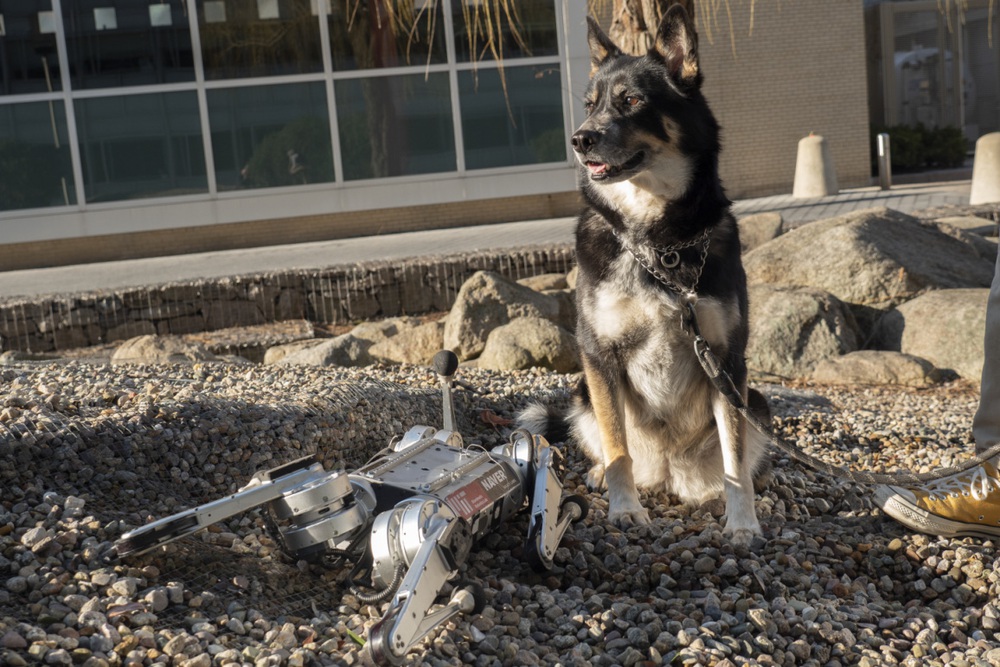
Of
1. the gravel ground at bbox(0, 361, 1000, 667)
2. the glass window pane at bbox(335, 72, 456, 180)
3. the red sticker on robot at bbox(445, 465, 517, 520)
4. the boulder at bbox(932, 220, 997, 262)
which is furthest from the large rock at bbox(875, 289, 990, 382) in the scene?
the glass window pane at bbox(335, 72, 456, 180)

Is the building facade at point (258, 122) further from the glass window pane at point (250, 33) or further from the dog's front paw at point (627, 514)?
the dog's front paw at point (627, 514)

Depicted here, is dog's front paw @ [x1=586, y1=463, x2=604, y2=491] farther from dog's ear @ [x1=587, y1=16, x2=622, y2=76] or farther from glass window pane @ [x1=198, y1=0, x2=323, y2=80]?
glass window pane @ [x1=198, y1=0, x2=323, y2=80]

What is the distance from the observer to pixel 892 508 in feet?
11.9

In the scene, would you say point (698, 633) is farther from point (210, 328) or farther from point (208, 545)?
point (210, 328)

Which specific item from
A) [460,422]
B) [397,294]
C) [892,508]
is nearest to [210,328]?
[397,294]

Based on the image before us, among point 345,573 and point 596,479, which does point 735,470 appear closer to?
point 596,479

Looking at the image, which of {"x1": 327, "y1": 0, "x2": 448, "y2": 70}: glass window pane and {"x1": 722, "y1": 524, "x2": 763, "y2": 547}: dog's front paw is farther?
{"x1": 327, "y1": 0, "x2": 448, "y2": 70}: glass window pane

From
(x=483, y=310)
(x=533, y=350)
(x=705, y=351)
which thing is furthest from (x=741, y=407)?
(x=483, y=310)

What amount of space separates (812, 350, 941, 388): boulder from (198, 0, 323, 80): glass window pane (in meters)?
11.0

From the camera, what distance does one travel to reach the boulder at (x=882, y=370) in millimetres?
6742

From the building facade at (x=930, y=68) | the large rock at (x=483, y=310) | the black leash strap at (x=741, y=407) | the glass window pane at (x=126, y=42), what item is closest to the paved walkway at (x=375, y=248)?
the glass window pane at (x=126, y=42)

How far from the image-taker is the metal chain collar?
3518 mm

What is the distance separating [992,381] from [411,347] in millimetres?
4470

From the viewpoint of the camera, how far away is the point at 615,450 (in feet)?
12.1
